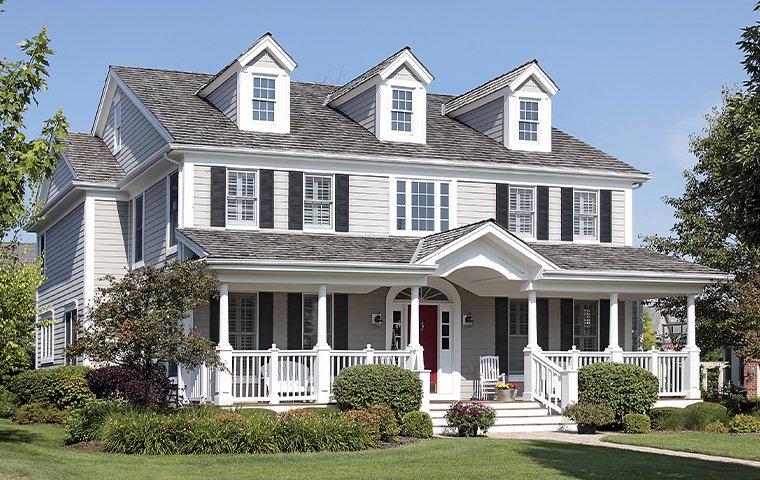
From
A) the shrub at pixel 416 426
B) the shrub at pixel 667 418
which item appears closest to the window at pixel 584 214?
the shrub at pixel 667 418

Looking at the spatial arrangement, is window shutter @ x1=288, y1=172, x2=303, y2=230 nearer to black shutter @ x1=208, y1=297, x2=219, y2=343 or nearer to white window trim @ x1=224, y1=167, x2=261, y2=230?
white window trim @ x1=224, y1=167, x2=261, y2=230

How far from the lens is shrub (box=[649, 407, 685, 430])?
25422 millimetres

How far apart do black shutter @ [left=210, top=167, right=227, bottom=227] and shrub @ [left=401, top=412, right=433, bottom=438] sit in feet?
22.0

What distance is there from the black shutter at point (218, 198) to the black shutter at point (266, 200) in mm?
880

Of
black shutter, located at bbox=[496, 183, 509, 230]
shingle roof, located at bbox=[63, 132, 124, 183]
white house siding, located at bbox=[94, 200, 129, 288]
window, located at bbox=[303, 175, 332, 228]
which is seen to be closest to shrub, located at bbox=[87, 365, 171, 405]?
window, located at bbox=[303, 175, 332, 228]

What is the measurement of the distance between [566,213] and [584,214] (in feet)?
1.96

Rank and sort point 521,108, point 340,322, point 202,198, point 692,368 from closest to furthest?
1. point 202,198
2. point 340,322
3. point 692,368
4. point 521,108

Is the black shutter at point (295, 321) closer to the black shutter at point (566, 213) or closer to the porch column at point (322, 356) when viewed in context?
the porch column at point (322, 356)

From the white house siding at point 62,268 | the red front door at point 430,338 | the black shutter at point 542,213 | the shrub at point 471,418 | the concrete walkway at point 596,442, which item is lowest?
A: the concrete walkway at point 596,442

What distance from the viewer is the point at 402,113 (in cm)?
2925

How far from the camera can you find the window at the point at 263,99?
27922 millimetres

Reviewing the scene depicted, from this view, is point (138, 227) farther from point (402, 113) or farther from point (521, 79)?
point (521, 79)

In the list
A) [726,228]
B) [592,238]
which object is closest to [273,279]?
[592,238]

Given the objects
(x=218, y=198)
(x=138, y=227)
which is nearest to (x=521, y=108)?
(x=218, y=198)
